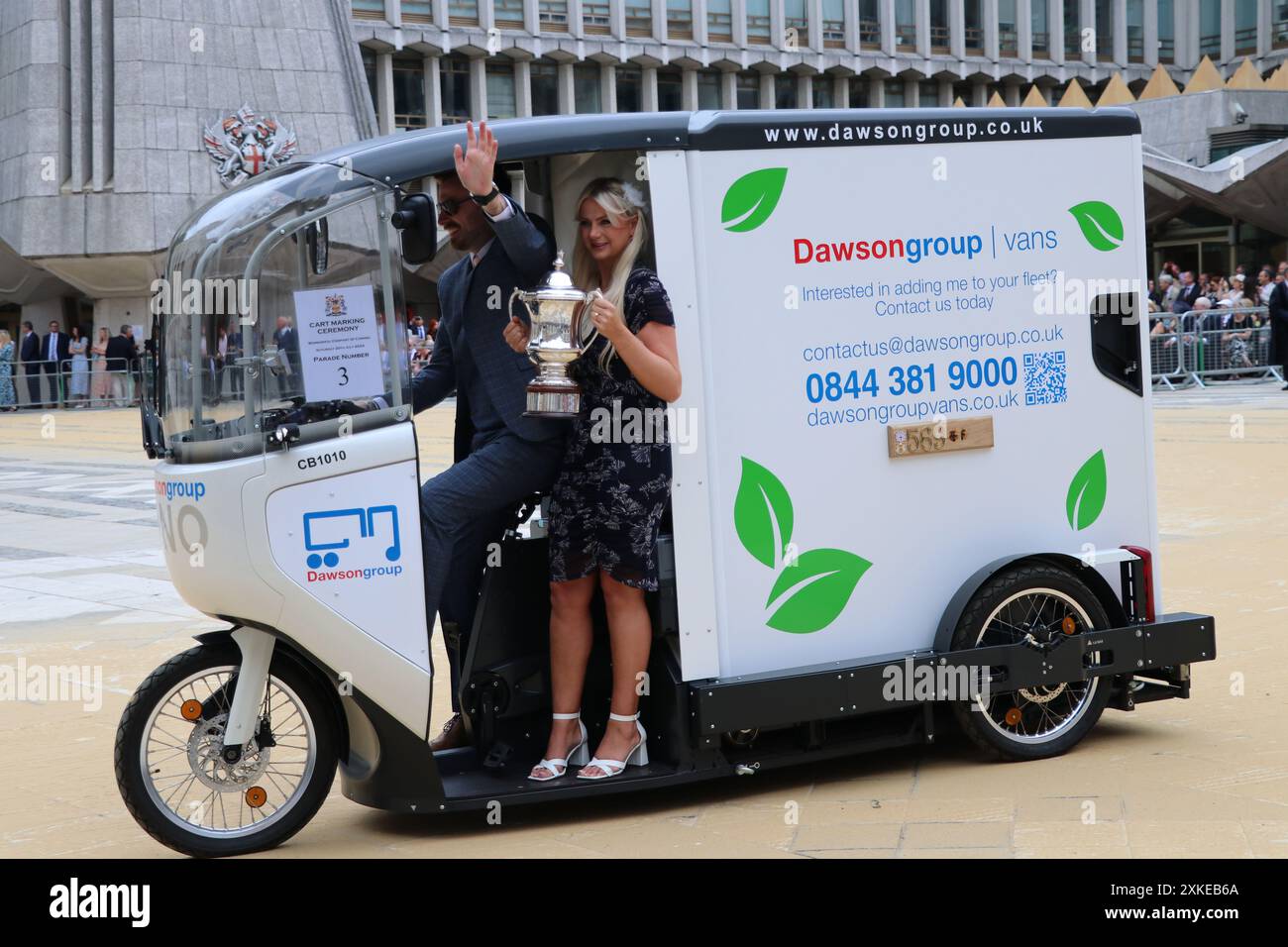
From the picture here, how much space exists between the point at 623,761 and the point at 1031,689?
1.55 metres

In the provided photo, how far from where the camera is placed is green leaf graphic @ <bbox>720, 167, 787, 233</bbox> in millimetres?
5281

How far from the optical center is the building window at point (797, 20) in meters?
62.1

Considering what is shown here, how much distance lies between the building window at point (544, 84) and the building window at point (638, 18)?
3.25 metres

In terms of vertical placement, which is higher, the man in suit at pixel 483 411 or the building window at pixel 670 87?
the building window at pixel 670 87

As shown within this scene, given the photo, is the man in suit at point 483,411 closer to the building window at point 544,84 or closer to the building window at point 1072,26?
the building window at point 544,84

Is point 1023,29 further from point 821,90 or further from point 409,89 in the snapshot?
point 409,89

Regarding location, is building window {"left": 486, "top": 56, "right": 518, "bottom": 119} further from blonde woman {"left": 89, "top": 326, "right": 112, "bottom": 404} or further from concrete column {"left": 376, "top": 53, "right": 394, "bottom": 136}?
blonde woman {"left": 89, "top": 326, "right": 112, "bottom": 404}

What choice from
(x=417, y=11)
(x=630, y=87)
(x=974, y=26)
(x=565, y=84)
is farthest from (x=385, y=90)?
(x=974, y=26)

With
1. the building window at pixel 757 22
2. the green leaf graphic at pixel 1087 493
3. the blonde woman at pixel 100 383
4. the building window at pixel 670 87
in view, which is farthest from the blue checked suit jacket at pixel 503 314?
the building window at pixel 757 22

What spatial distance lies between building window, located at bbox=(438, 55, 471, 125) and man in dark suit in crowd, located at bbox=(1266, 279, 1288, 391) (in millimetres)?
37270

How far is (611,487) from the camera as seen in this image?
5.15 meters

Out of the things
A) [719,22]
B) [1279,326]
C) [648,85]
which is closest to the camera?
[1279,326]

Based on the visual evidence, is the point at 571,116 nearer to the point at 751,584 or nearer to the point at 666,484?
the point at 666,484

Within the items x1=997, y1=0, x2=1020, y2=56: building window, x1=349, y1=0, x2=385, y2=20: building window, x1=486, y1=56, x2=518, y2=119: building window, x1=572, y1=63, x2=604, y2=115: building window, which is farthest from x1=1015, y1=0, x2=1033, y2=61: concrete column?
x1=349, y1=0, x2=385, y2=20: building window
